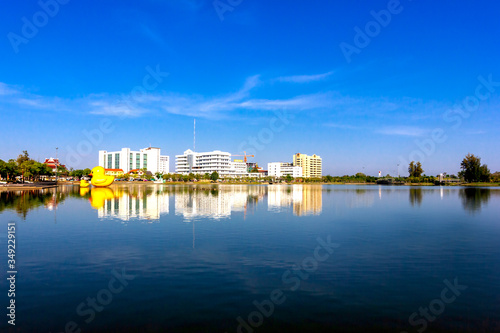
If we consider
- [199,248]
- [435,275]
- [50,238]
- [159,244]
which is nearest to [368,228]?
[435,275]

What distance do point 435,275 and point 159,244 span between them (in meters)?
11.6

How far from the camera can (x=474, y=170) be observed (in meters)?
152

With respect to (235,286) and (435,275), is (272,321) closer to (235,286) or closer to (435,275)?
(235,286)

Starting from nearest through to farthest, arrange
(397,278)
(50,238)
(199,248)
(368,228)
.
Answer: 1. (397,278)
2. (199,248)
3. (50,238)
4. (368,228)

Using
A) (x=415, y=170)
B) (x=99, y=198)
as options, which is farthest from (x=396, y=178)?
(x=99, y=198)

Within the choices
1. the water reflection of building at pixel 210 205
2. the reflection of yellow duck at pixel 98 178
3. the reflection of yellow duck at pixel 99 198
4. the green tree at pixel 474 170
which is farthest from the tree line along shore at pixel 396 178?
the water reflection of building at pixel 210 205

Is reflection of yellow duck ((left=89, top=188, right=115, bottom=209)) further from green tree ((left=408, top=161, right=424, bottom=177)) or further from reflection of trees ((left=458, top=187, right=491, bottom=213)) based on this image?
green tree ((left=408, top=161, right=424, bottom=177))

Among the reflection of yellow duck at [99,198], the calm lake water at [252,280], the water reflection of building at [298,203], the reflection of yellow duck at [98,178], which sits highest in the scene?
the reflection of yellow duck at [98,178]

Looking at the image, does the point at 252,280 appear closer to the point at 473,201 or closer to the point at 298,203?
the point at 298,203

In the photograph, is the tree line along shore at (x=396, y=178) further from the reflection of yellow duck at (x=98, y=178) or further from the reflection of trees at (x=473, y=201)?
the reflection of trees at (x=473, y=201)

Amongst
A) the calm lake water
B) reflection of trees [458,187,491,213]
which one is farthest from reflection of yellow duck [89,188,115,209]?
reflection of trees [458,187,491,213]

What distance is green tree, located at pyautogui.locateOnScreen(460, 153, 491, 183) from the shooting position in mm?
152113

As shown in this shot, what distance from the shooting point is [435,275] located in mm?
11250

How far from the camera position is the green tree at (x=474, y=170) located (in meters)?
152
